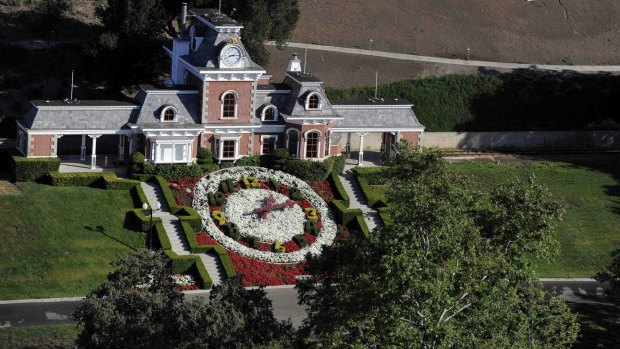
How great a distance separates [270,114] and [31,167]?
15.8 m

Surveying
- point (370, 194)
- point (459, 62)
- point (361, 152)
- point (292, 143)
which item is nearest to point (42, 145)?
point (292, 143)

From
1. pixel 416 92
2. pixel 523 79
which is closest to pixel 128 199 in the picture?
pixel 416 92

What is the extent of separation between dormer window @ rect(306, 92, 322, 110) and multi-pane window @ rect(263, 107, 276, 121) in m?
2.33

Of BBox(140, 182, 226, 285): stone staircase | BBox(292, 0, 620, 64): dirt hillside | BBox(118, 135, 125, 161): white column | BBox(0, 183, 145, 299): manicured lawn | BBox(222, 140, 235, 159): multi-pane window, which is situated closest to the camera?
BBox(0, 183, 145, 299): manicured lawn

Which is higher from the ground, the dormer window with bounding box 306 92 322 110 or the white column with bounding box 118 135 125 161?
the dormer window with bounding box 306 92 322 110

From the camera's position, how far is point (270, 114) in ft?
323

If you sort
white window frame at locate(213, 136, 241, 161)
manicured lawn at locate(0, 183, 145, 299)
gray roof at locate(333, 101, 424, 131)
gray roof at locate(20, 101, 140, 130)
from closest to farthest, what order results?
manicured lawn at locate(0, 183, 145, 299) → gray roof at locate(20, 101, 140, 130) → white window frame at locate(213, 136, 241, 161) → gray roof at locate(333, 101, 424, 131)

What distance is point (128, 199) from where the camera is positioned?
92.0 m

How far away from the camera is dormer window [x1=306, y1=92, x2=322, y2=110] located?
3831 inches

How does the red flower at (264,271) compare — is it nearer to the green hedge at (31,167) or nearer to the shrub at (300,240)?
the shrub at (300,240)

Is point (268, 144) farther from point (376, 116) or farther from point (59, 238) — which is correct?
point (59, 238)

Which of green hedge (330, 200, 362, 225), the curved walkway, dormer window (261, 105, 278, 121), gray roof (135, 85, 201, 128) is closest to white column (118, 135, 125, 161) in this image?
gray roof (135, 85, 201, 128)

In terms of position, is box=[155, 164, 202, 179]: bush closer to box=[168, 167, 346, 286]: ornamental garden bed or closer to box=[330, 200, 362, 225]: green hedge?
box=[168, 167, 346, 286]: ornamental garden bed

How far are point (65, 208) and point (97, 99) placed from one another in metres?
15.5
